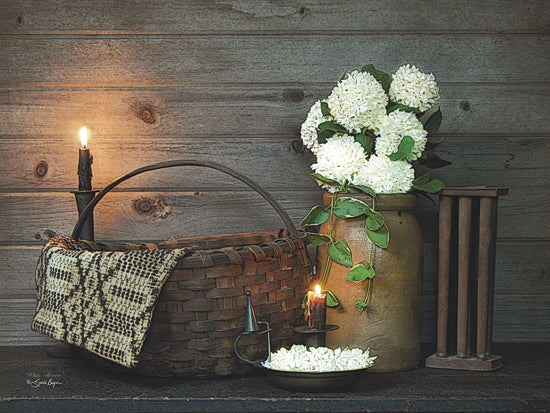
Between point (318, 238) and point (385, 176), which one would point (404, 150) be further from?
point (318, 238)

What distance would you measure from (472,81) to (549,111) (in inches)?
6.6

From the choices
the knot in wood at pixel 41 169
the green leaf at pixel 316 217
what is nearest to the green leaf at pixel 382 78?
the green leaf at pixel 316 217

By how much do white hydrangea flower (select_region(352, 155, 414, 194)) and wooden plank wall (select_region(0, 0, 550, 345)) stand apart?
271 millimetres

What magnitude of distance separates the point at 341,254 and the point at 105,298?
1.27ft

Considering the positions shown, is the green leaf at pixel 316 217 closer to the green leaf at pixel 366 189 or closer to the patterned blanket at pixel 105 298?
the green leaf at pixel 366 189

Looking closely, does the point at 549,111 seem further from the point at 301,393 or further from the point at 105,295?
the point at 105,295

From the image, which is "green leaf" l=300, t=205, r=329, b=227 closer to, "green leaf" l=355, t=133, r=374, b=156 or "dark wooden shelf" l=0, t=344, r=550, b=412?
"green leaf" l=355, t=133, r=374, b=156

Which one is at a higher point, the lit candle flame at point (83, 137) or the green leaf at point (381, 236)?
the lit candle flame at point (83, 137)

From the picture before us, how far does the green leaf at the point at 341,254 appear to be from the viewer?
3.72ft

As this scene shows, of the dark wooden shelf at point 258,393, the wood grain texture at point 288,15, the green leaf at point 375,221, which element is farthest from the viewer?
the wood grain texture at point 288,15

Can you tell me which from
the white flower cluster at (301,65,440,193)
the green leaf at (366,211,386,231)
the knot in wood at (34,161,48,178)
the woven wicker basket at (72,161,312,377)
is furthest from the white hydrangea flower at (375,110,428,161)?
the knot in wood at (34,161,48,178)

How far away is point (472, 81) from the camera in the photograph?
4.58 ft

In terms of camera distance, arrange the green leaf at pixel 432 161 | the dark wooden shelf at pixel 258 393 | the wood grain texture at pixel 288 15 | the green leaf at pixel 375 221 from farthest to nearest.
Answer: the wood grain texture at pixel 288 15 < the green leaf at pixel 432 161 < the green leaf at pixel 375 221 < the dark wooden shelf at pixel 258 393

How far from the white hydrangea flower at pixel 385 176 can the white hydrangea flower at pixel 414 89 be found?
0.36ft
